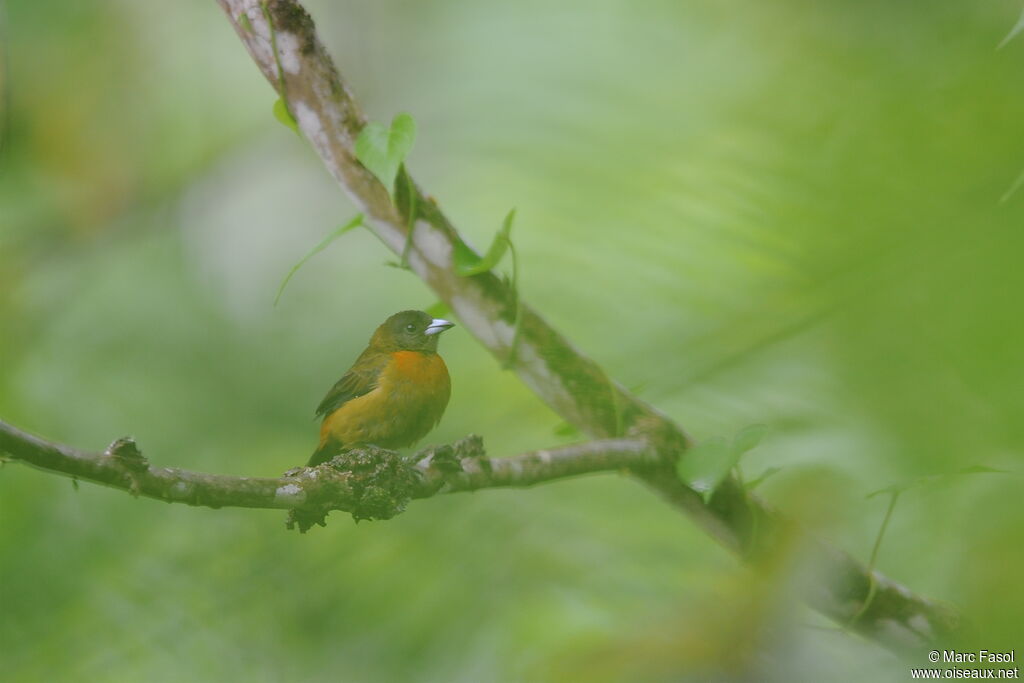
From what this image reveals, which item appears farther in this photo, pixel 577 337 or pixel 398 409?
pixel 577 337

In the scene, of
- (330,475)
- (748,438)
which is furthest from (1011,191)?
(330,475)

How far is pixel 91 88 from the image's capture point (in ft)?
4.78

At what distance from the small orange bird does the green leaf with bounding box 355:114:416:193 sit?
0.18 metres

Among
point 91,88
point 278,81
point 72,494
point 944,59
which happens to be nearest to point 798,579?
point 944,59

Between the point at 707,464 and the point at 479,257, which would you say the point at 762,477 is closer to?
the point at 707,464

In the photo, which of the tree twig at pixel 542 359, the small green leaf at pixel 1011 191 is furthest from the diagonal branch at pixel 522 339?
the small green leaf at pixel 1011 191

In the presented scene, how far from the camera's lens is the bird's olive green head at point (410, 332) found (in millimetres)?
815

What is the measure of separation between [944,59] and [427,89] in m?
0.78

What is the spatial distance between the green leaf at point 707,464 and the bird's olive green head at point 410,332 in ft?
0.78

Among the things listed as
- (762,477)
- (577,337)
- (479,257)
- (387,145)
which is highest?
(387,145)

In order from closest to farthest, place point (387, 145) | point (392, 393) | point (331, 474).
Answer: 1. point (331, 474)
2. point (387, 145)
3. point (392, 393)

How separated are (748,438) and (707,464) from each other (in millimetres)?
51

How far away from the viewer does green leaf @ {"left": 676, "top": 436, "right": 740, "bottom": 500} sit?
709mm

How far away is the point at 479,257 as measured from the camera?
79 cm
